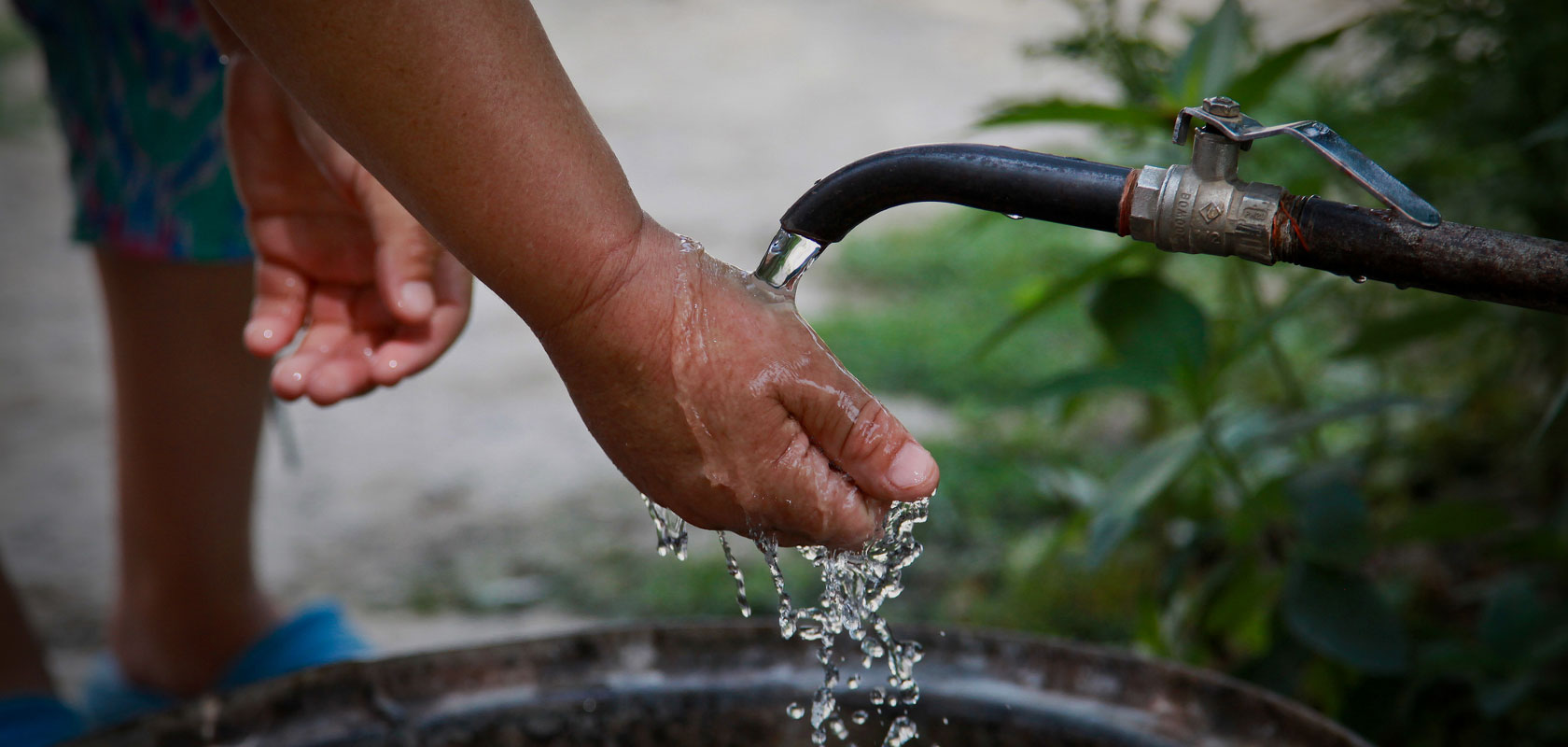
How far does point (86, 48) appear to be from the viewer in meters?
1.94

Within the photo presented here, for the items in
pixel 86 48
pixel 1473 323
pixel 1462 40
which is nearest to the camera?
pixel 86 48

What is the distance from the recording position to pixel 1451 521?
1604mm

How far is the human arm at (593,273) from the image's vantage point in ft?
2.91

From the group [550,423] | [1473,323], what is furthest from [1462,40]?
[550,423]

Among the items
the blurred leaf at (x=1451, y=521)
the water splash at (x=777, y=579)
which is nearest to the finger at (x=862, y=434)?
the water splash at (x=777, y=579)

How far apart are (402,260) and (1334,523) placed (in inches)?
44.7

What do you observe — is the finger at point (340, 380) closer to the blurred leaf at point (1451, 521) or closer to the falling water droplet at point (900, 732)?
the falling water droplet at point (900, 732)

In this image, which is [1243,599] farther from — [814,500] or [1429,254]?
[1429,254]

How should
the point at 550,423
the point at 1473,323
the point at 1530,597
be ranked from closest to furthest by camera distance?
the point at 1530,597, the point at 1473,323, the point at 550,423

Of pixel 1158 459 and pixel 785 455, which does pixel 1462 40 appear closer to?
pixel 1158 459

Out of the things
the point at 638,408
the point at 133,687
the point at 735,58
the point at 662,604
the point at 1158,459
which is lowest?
the point at 133,687

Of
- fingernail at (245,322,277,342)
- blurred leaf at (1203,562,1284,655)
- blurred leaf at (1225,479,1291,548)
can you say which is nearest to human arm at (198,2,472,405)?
fingernail at (245,322,277,342)

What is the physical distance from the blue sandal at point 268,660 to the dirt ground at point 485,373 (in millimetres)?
380

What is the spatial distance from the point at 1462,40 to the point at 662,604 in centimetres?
178
